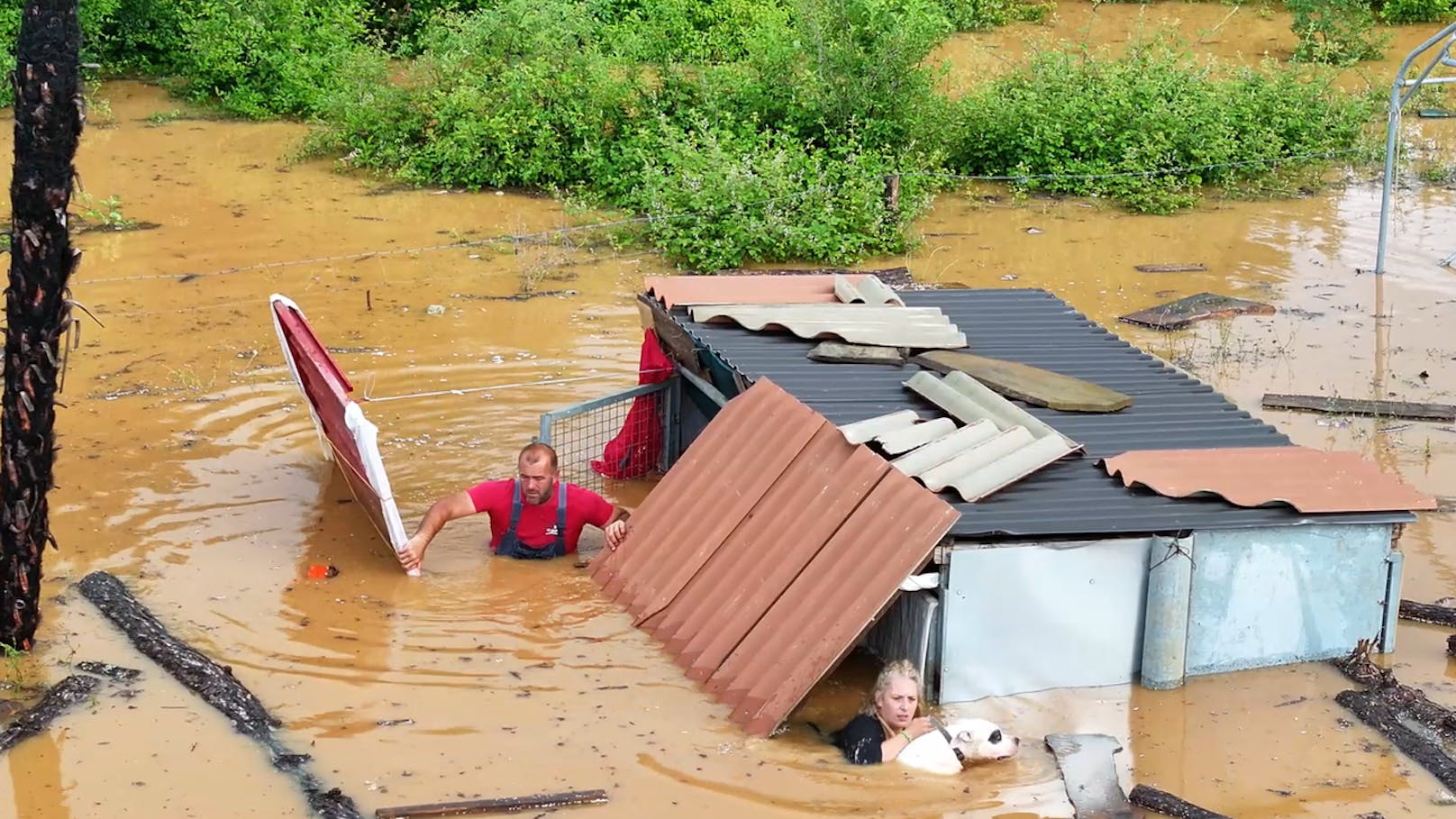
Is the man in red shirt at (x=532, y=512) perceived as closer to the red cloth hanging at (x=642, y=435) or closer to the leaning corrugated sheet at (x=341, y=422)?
the leaning corrugated sheet at (x=341, y=422)

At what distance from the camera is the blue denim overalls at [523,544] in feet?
32.4

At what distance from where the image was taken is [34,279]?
790 centimetres

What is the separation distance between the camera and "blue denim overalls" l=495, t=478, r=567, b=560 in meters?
9.88

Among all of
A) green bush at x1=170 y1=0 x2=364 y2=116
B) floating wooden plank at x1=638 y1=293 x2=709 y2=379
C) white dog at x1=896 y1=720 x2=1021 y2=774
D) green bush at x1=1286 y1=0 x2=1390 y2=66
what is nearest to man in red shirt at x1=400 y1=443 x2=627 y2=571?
floating wooden plank at x1=638 y1=293 x2=709 y2=379

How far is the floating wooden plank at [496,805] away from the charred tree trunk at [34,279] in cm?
265

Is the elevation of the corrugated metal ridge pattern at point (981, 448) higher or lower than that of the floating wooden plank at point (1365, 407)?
higher

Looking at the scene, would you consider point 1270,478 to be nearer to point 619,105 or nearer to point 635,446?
point 635,446

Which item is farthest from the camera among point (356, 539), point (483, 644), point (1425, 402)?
point (1425, 402)

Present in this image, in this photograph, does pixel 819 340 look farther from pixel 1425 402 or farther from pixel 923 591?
pixel 1425 402

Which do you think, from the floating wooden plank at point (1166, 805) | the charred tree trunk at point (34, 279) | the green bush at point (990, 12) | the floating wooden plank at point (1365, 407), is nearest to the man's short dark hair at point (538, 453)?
the charred tree trunk at point (34, 279)

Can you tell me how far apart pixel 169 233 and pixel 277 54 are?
6151mm

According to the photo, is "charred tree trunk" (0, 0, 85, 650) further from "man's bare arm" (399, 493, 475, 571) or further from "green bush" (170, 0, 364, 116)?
"green bush" (170, 0, 364, 116)

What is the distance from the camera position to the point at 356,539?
10305mm

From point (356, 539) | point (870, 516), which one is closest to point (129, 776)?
point (356, 539)
